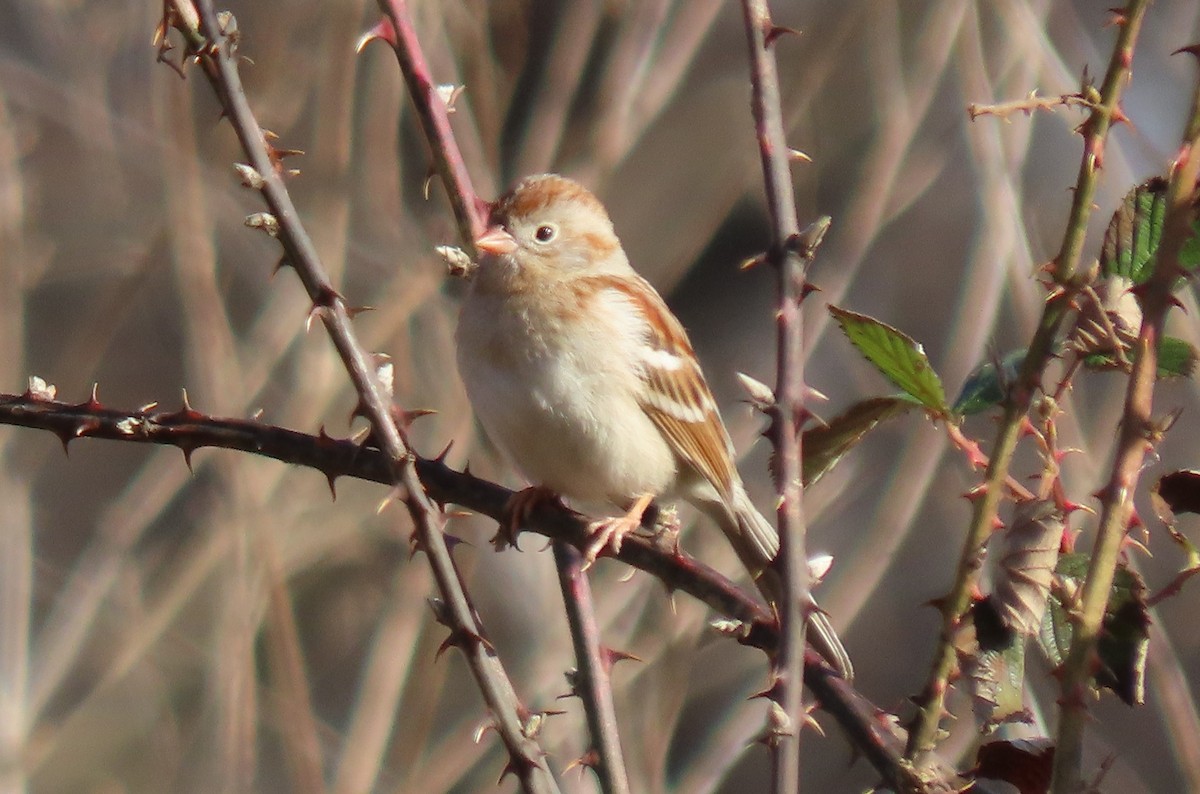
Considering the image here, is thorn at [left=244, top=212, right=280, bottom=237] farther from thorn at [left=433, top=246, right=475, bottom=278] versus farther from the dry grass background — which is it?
the dry grass background

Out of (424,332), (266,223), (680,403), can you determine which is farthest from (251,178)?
(424,332)

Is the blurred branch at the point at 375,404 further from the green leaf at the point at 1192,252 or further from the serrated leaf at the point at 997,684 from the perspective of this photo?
the green leaf at the point at 1192,252

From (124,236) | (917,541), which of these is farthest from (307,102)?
(917,541)

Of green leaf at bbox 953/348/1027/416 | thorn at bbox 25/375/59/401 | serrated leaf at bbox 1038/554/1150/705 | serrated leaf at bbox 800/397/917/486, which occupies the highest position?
green leaf at bbox 953/348/1027/416

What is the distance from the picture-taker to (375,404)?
4.84 feet

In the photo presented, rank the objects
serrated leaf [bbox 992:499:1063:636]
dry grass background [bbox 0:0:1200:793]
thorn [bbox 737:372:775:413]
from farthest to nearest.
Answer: dry grass background [bbox 0:0:1200:793] < thorn [bbox 737:372:775:413] < serrated leaf [bbox 992:499:1063:636]

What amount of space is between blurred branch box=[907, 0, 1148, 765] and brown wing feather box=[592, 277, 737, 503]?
175 centimetres

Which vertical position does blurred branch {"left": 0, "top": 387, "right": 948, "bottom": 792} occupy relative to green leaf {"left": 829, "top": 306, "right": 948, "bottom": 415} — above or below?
below

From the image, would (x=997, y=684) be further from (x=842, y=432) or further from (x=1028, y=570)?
(x=842, y=432)

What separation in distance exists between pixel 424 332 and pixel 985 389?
4.56m

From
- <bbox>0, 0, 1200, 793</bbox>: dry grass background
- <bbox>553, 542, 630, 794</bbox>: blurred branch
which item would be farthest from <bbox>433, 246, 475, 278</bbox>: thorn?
<bbox>0, 0, 1200, 793</bbox>: dry grass background

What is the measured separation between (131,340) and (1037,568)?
6609 millimetres

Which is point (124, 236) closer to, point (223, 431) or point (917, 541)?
point (917, 541)

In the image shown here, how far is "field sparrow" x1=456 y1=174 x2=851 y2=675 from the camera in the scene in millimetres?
2742
